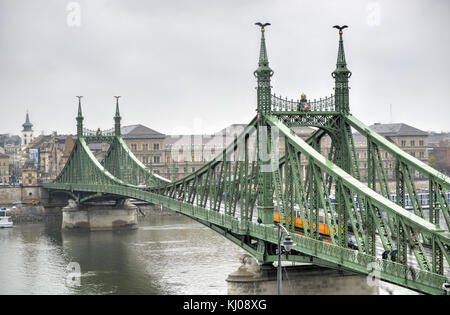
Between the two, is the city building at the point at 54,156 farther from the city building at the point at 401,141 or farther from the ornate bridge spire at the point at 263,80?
the ornate bridge spire at the point at 263,80

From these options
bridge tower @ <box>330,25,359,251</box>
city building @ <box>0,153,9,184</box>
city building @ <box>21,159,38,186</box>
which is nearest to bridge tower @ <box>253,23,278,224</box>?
bridge tower @ <box>330,25,359,251</box>

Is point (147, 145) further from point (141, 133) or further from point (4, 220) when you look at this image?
point (4, 220)

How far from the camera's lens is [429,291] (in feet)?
105

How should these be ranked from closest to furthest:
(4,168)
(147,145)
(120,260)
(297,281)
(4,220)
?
(297,281), (120,260), (4,220), (147,145), (4,168)

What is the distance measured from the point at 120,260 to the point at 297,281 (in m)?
34.4

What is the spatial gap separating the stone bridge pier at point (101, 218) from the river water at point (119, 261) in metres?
2.95

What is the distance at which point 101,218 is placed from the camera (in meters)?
108

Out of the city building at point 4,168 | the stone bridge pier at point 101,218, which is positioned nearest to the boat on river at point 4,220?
the stone bridge pier at point 101,218

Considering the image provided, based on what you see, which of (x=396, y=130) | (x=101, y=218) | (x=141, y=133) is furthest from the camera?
(x=141, y=133)

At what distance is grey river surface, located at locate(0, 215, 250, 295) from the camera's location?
60500 millimetres

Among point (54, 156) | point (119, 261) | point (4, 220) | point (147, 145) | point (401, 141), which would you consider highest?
point (401, 141)

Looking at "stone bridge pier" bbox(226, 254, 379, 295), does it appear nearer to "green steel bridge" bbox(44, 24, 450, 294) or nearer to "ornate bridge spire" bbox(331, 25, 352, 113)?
"green steel bridge" bbox(44, 24, 450, 294)

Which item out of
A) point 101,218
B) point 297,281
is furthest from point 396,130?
point 297,281
